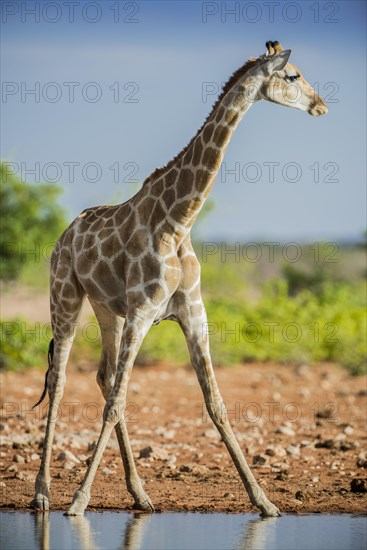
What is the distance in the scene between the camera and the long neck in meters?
6.78

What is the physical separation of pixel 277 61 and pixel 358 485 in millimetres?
3166

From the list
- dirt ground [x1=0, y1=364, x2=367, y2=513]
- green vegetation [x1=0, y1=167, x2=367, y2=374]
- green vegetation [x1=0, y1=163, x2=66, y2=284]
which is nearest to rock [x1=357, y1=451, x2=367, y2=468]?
dirt ground [x1=0, y1=364, x2=367, y2=513]

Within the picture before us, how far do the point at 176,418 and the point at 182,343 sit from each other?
517cm

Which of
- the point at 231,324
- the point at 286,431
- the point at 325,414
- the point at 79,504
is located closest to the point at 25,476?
the point at 79,504

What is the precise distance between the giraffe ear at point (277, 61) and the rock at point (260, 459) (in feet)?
11.9

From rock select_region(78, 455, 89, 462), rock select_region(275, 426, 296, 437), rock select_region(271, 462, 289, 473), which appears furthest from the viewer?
rock select_region(275, 426, 296, 437)

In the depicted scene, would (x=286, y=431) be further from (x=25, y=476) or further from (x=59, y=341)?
(x=59, y=341)

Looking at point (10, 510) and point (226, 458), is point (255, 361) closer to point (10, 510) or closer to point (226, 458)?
point (226, 458)

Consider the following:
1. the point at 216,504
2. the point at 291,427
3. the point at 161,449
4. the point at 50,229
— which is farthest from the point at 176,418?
the point at 50,229

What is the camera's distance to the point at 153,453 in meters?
9.04

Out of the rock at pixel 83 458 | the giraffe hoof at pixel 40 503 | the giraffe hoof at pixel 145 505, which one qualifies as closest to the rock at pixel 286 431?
the rock at pixel 83 458

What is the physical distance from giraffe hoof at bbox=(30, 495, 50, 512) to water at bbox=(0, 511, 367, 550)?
0.18 metres

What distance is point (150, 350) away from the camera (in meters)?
16.4

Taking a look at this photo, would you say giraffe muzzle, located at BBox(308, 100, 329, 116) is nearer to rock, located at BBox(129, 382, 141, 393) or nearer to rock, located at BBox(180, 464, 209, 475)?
rock, located at BBox(180, 464, 209, 475)
